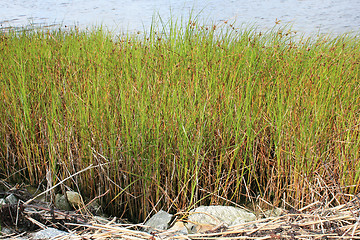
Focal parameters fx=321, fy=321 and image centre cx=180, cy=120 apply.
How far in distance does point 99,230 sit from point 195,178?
0.66 m

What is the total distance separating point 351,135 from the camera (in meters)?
2.03

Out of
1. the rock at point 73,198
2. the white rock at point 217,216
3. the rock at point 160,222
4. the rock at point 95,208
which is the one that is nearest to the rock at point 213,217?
the white rock at point 217,216

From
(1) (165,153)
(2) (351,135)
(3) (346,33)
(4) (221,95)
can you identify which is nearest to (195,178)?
(1) (165,153)

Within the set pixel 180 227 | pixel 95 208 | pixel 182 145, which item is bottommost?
pixel 95 208

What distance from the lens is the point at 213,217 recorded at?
1.77m

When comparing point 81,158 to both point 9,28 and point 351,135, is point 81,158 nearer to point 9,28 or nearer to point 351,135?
point 351,135

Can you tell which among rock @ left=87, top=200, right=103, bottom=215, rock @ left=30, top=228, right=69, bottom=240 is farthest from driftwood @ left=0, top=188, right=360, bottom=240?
rock @ left=87, top=200, right=103, bottom=215

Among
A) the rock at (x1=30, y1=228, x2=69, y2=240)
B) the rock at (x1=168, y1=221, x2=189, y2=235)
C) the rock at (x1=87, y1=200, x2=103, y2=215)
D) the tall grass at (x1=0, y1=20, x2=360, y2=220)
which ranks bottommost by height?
the rock at (x1=87, y1=200, x2=103, y2=215)

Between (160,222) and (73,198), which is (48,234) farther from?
(160,222)

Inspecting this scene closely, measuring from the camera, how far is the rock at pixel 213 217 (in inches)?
70.2

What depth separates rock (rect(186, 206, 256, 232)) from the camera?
70.2 inches

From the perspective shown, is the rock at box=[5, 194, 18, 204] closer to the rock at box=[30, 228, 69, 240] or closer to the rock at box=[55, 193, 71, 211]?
the rock at box=[55, 193, 71, 211]

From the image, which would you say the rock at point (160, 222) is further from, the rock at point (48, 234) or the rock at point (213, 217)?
the rock at point (48, 234)

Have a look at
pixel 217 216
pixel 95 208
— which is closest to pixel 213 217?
pixel 217 216
